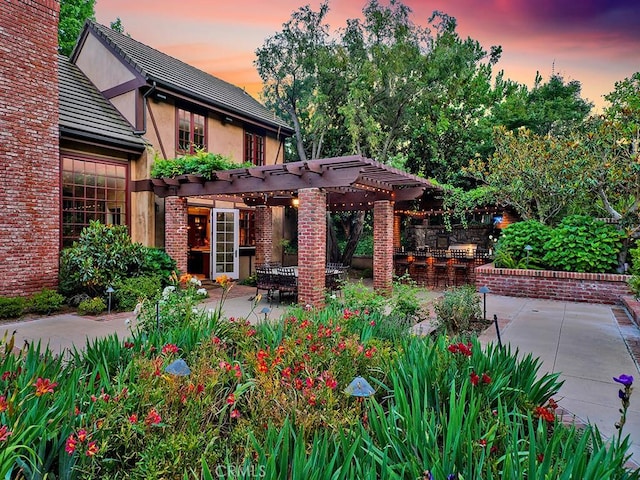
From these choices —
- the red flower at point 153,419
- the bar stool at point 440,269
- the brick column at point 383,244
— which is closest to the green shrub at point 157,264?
the brick column at point 383,244

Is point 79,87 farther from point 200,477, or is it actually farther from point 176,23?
point 200,477

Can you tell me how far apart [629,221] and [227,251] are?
36.0ft

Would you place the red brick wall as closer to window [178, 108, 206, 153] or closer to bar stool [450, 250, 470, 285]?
window [178, 108, 206, 153]

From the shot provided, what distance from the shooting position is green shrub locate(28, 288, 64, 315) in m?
7.66

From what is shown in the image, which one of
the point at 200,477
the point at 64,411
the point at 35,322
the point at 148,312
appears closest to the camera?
the point at 200,477

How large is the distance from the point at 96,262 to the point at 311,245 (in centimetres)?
472

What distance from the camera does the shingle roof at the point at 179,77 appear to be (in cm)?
1121

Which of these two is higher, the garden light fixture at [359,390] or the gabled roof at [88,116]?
the gabled roof at [88,116]

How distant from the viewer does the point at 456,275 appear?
13016 millimetres

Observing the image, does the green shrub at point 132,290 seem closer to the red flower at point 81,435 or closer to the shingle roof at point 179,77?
the shingle roof at point 179,77

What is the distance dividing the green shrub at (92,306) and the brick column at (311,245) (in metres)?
4.07

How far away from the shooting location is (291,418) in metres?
2.21

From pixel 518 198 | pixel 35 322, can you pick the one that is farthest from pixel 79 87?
pixel 518 198

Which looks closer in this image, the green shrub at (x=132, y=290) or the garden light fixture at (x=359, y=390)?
the garden light fixture at (x=359, y=390)
